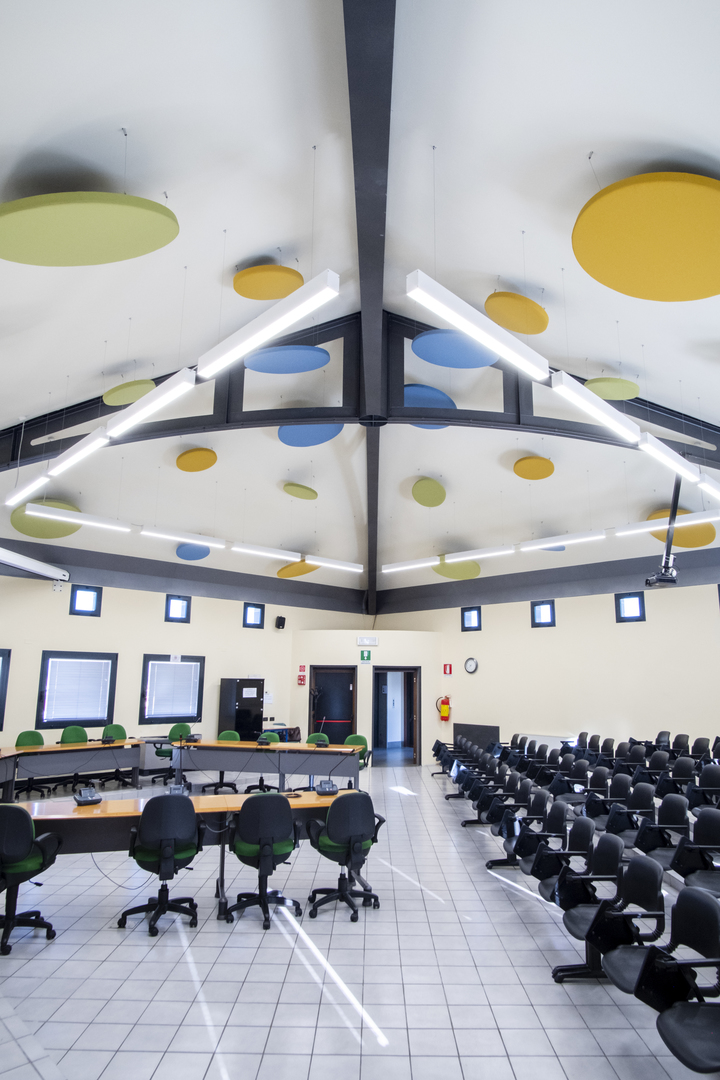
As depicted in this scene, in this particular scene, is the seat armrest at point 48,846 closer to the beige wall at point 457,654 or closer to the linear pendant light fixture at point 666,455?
the linear pendant light fixture at point 666,455

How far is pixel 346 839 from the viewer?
16.2 feet

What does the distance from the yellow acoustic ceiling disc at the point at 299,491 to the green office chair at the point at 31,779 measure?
5.42 m

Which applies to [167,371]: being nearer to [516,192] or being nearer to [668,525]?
[516,192]

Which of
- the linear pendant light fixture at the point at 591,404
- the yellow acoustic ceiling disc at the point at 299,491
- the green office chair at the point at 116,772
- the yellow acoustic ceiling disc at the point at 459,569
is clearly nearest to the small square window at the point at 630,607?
the yellow acoustic ceiling disc at the point at 459,569

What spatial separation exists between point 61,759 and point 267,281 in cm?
754

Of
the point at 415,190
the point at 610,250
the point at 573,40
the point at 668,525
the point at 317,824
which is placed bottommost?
the point at 317,824

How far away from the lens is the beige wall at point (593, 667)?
10.6 m

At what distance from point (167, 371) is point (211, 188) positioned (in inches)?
114

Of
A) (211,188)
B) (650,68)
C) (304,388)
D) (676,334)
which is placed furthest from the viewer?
(304,388)

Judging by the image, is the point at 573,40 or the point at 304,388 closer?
the point at 573,40

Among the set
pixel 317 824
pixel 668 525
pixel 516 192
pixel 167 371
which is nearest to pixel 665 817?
pixel 317 824

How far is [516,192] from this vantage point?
4695 mm

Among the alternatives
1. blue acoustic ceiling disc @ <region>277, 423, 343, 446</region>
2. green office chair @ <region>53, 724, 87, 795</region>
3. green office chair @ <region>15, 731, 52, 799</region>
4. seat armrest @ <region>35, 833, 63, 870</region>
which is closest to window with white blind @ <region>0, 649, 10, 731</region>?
green office chair @ <region>15, 731, 52, 799</region>

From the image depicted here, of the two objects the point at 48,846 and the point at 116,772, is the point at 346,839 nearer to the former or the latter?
the point at 48,846
